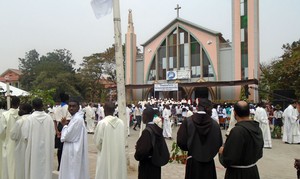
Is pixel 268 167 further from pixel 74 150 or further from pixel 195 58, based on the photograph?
pixel 195 58

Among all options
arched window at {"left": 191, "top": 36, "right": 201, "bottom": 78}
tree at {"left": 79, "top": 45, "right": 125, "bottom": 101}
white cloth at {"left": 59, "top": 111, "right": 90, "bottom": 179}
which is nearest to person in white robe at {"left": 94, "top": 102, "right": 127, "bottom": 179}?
white cloth at {"left": 59, "top": 111, "right": 90, "bottom": 179}

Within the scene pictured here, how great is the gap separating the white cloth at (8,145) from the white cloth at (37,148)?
1.94 ft

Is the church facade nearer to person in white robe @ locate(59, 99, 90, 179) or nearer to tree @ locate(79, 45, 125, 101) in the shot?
tree @ locate(79, 45, 125, 101)

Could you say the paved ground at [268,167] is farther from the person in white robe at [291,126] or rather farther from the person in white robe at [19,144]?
the person in white robe at [291,126]

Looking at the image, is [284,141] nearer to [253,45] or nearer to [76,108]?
[76,108]

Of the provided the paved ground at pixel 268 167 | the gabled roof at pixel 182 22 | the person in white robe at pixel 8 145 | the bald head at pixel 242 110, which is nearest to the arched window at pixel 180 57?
the gabled roof at pixel 182 22

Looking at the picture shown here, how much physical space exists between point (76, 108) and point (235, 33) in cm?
3216

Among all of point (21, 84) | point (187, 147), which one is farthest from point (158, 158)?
point (21, 84)

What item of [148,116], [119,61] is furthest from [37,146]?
[119,61]

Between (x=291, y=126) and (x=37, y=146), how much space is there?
38.1ft

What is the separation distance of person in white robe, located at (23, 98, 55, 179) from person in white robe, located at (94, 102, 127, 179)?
48.2 inches

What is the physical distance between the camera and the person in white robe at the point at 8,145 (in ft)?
20.4

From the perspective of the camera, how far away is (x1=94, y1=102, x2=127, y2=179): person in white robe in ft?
16.9

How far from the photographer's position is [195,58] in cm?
3891
